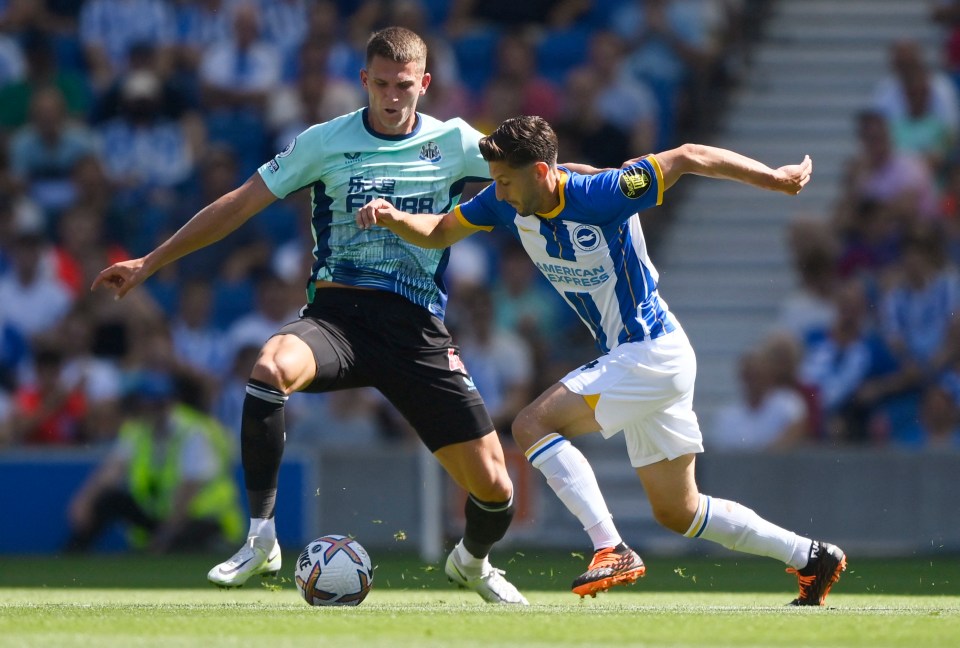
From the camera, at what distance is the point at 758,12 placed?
17.0 metres

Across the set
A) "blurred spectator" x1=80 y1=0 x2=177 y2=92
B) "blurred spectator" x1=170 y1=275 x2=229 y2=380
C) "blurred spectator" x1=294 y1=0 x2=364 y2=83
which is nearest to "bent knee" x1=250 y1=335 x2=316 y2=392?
"blurred spectator" x1=170 y1=275 x2=229 y2=380

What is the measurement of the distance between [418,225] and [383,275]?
0.44 metres

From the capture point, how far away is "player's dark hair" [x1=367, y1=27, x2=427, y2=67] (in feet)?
24.0

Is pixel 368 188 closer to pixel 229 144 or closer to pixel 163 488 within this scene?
pixel 163 488

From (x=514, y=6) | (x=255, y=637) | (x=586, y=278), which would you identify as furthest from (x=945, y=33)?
(x=255, y=637)

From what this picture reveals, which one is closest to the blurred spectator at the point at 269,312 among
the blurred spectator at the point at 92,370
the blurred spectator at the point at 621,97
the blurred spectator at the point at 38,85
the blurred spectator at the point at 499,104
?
the blurred spectator at the point at 92,370

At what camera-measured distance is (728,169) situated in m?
6.88

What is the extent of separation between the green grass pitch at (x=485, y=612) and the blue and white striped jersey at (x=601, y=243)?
1.29 m

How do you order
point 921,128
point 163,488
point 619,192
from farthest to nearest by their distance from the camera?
1. point 921,128
2. point 163,488
3. point 619,192

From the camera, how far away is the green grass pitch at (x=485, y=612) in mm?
5684

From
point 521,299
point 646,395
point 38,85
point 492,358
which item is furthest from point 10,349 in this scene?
point 646,395

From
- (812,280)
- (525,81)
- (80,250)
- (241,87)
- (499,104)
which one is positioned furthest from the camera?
(241,87)

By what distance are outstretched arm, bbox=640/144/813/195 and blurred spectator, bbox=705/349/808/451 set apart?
5.48 meters

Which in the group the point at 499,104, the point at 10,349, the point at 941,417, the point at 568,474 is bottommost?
the point at 941,417
